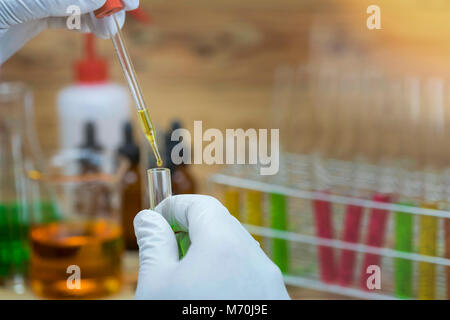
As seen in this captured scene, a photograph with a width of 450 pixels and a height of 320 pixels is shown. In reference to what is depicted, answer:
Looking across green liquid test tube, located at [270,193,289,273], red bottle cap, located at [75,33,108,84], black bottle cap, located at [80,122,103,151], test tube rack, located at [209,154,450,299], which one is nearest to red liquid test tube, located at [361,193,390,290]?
test tube rack, located at [209,154,450,299]

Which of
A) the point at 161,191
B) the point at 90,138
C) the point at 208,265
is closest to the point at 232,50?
the point at 90,138

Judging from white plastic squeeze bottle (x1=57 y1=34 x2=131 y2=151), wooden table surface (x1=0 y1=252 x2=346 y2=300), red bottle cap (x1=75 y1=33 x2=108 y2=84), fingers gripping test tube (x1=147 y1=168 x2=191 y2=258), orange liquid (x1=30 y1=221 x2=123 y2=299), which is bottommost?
wooden table surface (x1=0 y1=252 x2=346 y2=300)

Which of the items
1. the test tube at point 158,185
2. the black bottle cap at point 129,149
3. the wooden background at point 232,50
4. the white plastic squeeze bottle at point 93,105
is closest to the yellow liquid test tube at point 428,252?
the test tube at point 158,185

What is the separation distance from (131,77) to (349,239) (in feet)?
1.24

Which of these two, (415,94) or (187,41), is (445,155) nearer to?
(415,94)

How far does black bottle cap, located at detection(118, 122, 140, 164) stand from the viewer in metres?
1.04

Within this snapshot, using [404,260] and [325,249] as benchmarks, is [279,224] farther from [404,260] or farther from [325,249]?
[404,260]

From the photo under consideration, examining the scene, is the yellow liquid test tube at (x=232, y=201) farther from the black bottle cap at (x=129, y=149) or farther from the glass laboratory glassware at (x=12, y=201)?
the glass laboratory glassware at (x=12, y=201)

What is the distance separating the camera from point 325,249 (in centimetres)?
85

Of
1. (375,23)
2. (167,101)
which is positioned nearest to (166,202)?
(167,101)

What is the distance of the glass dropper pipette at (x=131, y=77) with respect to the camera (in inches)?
24.9

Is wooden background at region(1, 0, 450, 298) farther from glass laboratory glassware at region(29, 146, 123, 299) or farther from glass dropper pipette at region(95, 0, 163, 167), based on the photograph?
glass dropper pipette at region(95, 0, 163, 167)

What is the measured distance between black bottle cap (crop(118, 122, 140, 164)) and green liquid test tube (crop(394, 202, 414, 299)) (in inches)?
17.4

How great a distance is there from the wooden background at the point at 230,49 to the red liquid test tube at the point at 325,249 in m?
0.73
